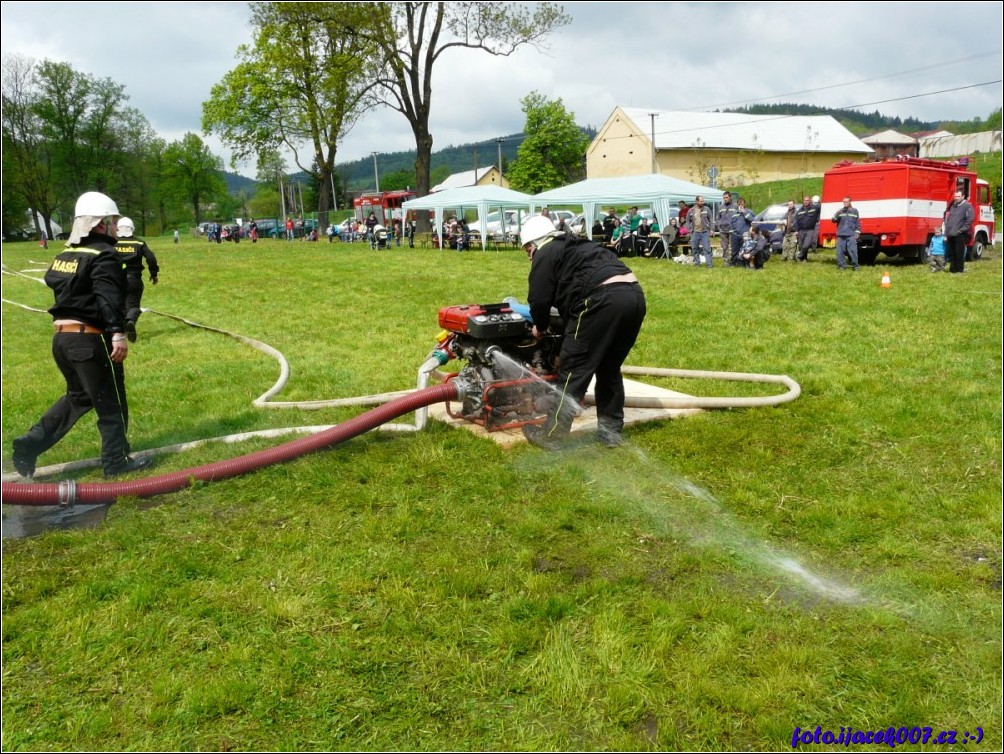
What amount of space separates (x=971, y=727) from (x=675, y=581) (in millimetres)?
1407

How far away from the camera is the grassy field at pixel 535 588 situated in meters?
2.95

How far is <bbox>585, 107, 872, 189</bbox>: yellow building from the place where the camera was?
62.8 meters

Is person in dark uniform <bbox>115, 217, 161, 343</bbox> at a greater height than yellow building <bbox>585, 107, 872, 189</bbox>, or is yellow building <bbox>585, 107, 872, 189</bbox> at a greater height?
yellow building <bbox>585, 107, 872, 189</bbox>

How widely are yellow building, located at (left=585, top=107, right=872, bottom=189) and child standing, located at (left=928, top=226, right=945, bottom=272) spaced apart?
133 ft

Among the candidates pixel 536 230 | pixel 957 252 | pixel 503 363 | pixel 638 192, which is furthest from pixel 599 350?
pixel 638 192

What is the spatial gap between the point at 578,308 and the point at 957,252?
14455 mm

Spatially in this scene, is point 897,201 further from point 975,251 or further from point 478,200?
point 478,200

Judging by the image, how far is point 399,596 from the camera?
3.74 metres

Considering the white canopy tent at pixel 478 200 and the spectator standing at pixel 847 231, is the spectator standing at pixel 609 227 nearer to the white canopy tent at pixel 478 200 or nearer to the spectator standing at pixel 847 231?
the white canopy tent at pixel 478 200

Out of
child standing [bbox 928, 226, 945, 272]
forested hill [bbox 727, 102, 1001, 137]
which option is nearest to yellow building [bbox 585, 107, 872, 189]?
forested hill [bbox 727, 102, 1001, 137]

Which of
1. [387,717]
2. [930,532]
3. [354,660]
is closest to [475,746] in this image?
[387,717]

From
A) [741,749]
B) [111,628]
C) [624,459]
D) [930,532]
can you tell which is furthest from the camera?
[624,459]

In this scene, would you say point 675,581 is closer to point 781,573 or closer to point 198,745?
point 781,573

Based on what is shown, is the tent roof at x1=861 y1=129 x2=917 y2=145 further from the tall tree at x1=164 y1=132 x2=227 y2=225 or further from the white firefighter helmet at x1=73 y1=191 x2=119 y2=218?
the white firefighter helmet at x1=73 y1=191 x2=119 y2=218
